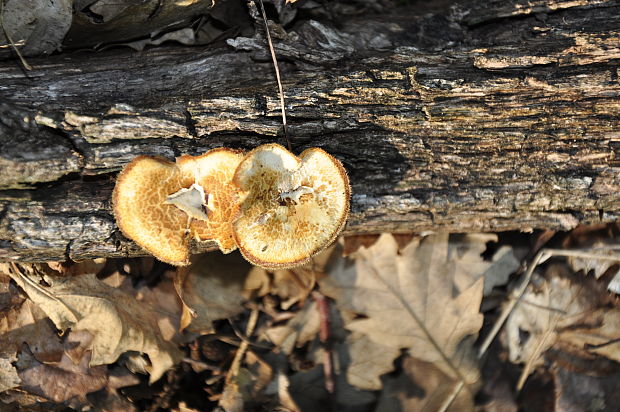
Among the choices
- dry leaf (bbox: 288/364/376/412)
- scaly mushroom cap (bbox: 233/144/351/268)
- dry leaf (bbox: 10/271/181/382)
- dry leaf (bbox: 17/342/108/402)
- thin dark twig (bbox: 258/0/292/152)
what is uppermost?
thin dark twig (bbox: 258/0/292/152)

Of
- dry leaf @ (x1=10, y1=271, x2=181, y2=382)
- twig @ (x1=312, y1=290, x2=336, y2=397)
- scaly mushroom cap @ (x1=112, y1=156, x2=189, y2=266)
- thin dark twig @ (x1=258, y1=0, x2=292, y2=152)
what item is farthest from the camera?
twig @ (x1=312, y1=290, x2=336, y2=397)

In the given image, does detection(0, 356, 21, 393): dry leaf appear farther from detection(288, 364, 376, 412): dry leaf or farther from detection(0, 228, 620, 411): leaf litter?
detection(288, 364, 376, 412): dry leaf

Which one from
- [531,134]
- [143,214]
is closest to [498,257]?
[531,134]

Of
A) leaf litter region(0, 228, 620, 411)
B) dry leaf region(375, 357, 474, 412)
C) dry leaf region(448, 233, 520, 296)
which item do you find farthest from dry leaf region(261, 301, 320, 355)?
dry leaf region(448, 233, 520, 296)

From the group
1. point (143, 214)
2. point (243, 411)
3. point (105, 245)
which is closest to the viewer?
point (143, 214)

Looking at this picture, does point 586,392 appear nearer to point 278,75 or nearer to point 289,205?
point 289,205

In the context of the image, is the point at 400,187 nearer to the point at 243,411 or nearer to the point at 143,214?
the point at 143,214

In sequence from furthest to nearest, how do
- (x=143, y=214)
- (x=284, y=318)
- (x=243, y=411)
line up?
(x=284, y=318), (x=243, y=411), (x=143, y=214)

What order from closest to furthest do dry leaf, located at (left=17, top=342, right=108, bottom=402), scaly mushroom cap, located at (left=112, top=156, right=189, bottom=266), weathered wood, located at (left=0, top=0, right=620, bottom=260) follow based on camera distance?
1. scaly mushroom cap, located at (left=112, top=156, right=189, bottom=266)
2. weathered wood, located at (left=0, top=0, right=620, bottom=260)
3. dry leaf, located at (left=17, top=342, right=108, bottom=402)
